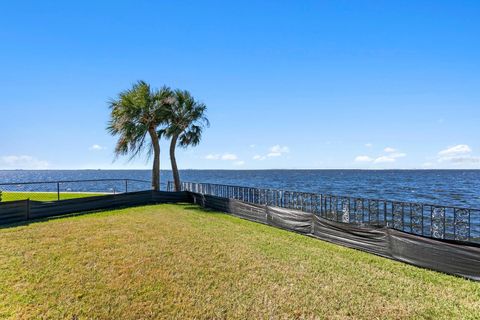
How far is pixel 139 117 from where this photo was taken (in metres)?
20.6

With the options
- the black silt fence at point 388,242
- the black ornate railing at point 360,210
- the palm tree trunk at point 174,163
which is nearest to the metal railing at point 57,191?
the palm tree trunk at point 174,163

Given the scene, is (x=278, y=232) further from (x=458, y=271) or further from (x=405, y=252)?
(x=458, y=271)

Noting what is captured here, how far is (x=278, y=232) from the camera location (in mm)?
11250

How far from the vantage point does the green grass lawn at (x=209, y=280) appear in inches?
212

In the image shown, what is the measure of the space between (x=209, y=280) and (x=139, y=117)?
16.0 metres

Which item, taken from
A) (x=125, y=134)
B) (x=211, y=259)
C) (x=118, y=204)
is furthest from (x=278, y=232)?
(x=125, y=134)

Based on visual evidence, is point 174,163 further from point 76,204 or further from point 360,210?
point 360,210

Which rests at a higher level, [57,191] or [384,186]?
[57,191]

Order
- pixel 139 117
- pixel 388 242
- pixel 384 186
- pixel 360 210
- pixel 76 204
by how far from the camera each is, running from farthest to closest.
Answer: pixel 384 186
pixel 139 117
pixel 76 204
pixel 360 210
pixel 388 242

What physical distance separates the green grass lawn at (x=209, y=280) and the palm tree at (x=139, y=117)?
10834 millimetres

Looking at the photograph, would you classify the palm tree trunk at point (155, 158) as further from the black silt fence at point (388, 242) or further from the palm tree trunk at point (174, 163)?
the black silt fence at point (388, 242)

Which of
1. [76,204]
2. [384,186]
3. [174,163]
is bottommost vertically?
[384,186]

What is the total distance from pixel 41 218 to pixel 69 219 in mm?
1347

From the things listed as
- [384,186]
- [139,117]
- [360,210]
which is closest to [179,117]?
[139,117]
